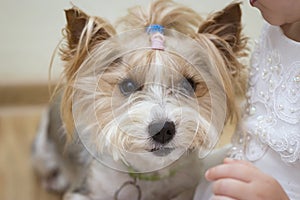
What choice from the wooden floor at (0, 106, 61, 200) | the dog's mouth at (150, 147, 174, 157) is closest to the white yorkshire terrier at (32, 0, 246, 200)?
the dog's mouth at (150, 147, 174, 157)

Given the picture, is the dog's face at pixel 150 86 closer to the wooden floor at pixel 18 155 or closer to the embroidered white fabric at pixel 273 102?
the embroidered white fabric at pixel 273 102

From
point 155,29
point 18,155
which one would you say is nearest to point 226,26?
point 155,29

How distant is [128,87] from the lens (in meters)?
0.88

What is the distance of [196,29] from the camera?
0.98 metres

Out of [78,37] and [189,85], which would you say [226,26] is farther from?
[78,37]

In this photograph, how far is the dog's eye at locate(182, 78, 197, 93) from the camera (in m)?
0.87

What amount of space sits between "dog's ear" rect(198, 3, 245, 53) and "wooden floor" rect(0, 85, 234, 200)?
0.72m

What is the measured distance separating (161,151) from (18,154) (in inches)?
33.6

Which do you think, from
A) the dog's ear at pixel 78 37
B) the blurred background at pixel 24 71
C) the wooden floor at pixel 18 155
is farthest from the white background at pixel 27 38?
the dog's ear at pixel 78 37

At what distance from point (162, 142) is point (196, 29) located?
24cm

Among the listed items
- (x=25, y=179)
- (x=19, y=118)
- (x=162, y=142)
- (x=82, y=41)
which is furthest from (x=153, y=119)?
(x=19, y=118)

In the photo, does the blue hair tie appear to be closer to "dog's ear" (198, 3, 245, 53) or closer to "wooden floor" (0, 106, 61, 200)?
"dog's ear" (198, 3, 245, 53)

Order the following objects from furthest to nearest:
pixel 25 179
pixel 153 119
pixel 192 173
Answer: pixel 25 179, pixel 192 173, pixel 153 119

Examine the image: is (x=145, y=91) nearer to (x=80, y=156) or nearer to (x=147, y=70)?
(x=147, y=70)
